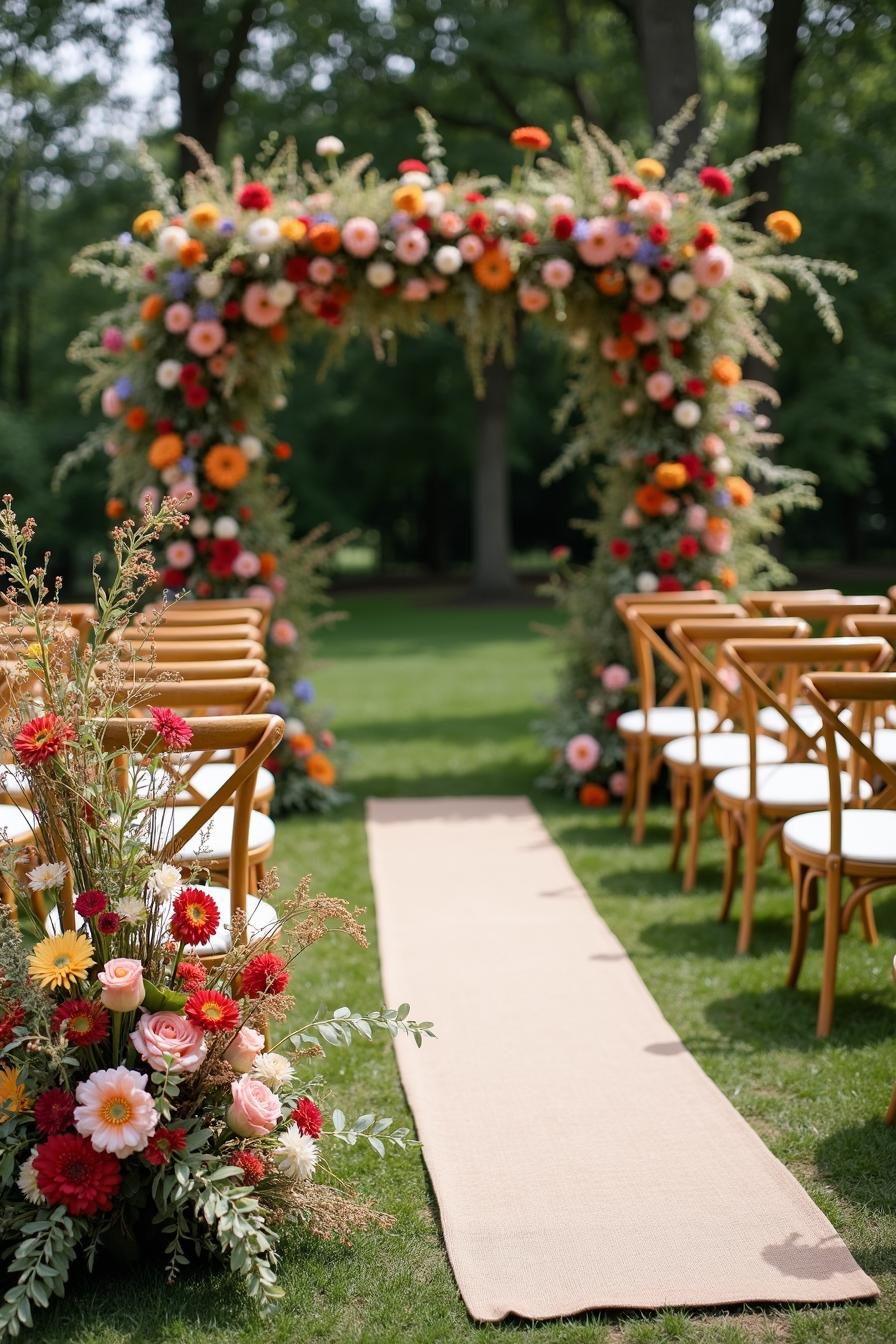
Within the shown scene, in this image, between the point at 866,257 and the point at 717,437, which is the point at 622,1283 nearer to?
the point at 717,437

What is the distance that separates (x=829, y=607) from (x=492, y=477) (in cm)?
1659

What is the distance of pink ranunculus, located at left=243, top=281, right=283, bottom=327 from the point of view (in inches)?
303

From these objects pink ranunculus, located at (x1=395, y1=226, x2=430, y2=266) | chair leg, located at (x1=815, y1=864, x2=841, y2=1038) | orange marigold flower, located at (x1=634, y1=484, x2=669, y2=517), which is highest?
pink ranunculus, located at (x1=395, y1=226, x2=430, y2=266)

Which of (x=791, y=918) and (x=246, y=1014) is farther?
(x=791, y=918)

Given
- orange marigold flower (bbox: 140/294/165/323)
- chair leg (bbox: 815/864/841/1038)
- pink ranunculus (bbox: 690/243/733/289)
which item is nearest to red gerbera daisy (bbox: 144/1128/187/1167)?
chair leg (bbox: 815/864/841/1038)

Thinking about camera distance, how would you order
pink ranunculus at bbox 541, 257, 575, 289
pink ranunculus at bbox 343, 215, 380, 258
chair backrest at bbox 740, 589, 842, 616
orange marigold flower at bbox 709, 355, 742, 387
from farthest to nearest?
1. orange marigold flower at bbox 709, 355, 742, 387
2. pink ranunculus at bbox 541, 257, 575, 289
3. pink ranunculus at bbox 343, 215, 380, 258
4. chair backrest at bbox 740, 589, 842, 616

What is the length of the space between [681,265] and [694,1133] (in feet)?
18.4

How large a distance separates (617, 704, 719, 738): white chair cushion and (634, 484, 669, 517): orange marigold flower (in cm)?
152

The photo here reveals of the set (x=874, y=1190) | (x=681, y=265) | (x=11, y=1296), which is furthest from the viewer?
(x=681, y=265)

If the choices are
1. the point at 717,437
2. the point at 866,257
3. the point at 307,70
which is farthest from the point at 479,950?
the point at 866,257

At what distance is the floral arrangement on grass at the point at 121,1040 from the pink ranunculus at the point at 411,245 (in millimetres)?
4979

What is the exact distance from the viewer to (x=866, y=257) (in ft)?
67.6

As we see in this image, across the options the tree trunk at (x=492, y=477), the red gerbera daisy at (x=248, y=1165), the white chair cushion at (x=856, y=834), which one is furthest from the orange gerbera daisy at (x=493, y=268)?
the tree trunk at (x=492, y=477)

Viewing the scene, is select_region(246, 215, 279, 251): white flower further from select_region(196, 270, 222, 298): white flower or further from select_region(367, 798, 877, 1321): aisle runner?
select_region(367, 798, 877, 1321): aisle runner
